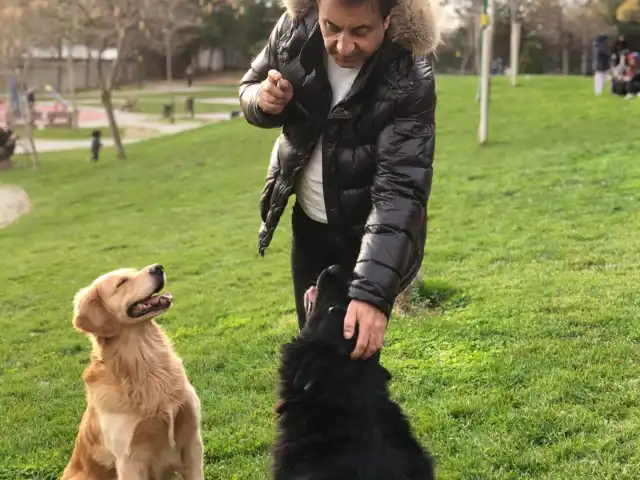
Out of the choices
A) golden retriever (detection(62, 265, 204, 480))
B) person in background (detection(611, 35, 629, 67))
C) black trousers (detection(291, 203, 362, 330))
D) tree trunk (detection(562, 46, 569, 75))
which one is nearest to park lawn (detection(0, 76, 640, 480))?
golden retriever (detection(62, 265, 204, 480))

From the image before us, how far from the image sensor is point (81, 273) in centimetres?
996

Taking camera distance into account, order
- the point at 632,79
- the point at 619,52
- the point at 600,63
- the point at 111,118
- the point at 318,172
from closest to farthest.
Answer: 1. the point at 318,172
2. the point at 632,79
3. the point at 619,52
4. the point at 600,63
5. the point at 111,118

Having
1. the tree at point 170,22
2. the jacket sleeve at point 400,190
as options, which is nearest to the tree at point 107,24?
the tree at point 170,22

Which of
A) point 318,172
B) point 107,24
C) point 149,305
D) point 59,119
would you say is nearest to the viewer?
point 318,172

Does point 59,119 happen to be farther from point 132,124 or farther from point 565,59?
point 565,59

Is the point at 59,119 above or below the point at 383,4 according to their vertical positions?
above

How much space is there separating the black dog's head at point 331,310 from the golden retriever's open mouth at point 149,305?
4.36 feet

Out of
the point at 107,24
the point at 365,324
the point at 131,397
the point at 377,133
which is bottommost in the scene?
the point at 131,397

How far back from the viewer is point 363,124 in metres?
2.49

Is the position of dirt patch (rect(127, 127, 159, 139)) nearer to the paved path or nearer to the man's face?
the paved path

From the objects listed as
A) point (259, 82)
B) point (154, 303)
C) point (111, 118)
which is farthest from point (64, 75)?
point (259, 82)

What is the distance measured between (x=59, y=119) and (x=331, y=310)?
36472mm

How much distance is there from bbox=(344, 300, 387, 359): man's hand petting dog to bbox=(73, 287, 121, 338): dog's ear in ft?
5.72

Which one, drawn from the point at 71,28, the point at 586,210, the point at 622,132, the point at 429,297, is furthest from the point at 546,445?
the point at 71,28
